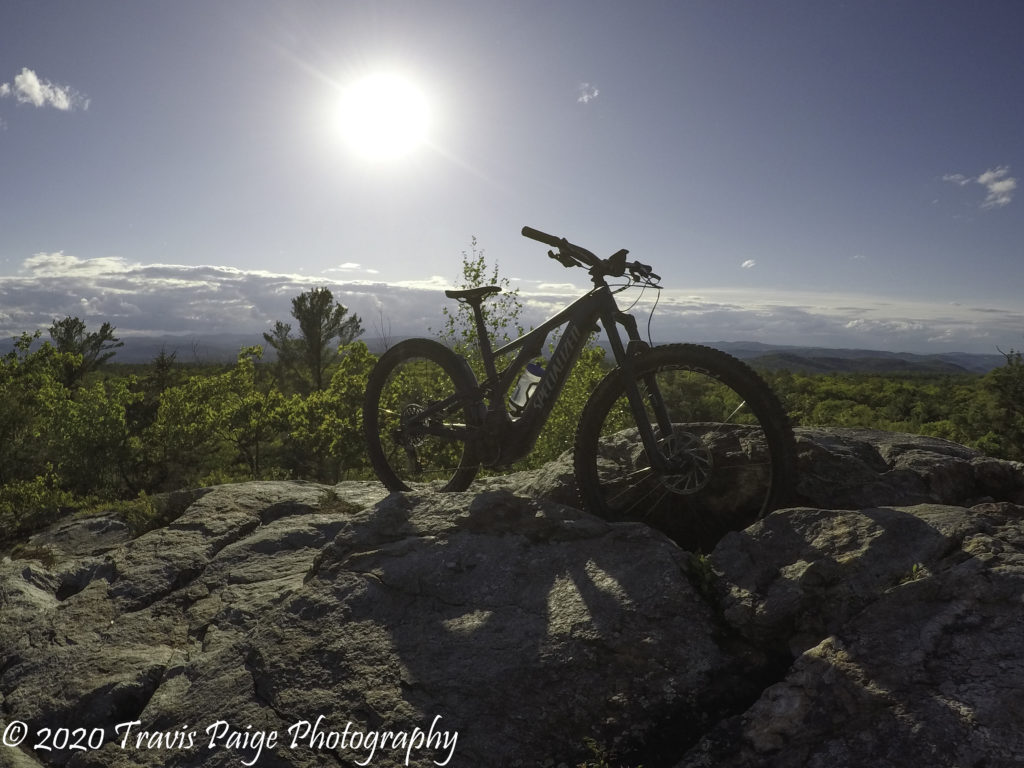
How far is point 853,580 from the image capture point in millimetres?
2576

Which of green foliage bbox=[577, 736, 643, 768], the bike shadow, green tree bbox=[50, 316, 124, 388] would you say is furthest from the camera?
green tree bbox=[50, 316, 124, 388]

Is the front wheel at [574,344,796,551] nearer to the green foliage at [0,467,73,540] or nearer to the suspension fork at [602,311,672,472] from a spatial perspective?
the suspension fork at [602,311,672,472]

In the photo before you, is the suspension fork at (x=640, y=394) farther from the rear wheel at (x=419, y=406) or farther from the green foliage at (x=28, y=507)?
the green foliage at (x=28, y=507)

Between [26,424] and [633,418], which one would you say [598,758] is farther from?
[26,424]

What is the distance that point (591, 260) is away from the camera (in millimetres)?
4199

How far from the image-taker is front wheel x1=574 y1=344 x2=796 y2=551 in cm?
337

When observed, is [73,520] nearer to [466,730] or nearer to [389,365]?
[389,365]

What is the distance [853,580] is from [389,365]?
178 inches

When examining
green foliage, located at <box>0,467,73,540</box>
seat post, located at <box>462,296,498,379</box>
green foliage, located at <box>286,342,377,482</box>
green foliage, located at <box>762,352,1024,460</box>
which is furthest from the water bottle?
green foliage, located at <box>286,342,377,482</box>

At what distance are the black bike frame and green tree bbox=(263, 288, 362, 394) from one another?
89.2 feet

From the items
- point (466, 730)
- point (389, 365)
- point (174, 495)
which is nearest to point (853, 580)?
point (466, 730)

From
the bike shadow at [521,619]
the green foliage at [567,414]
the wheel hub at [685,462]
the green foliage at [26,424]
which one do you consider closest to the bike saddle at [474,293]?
the bike shadow at [521,619]

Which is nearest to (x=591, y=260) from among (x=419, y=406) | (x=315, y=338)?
(x=419, y=406)

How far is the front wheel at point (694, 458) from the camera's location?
3.37 meters
